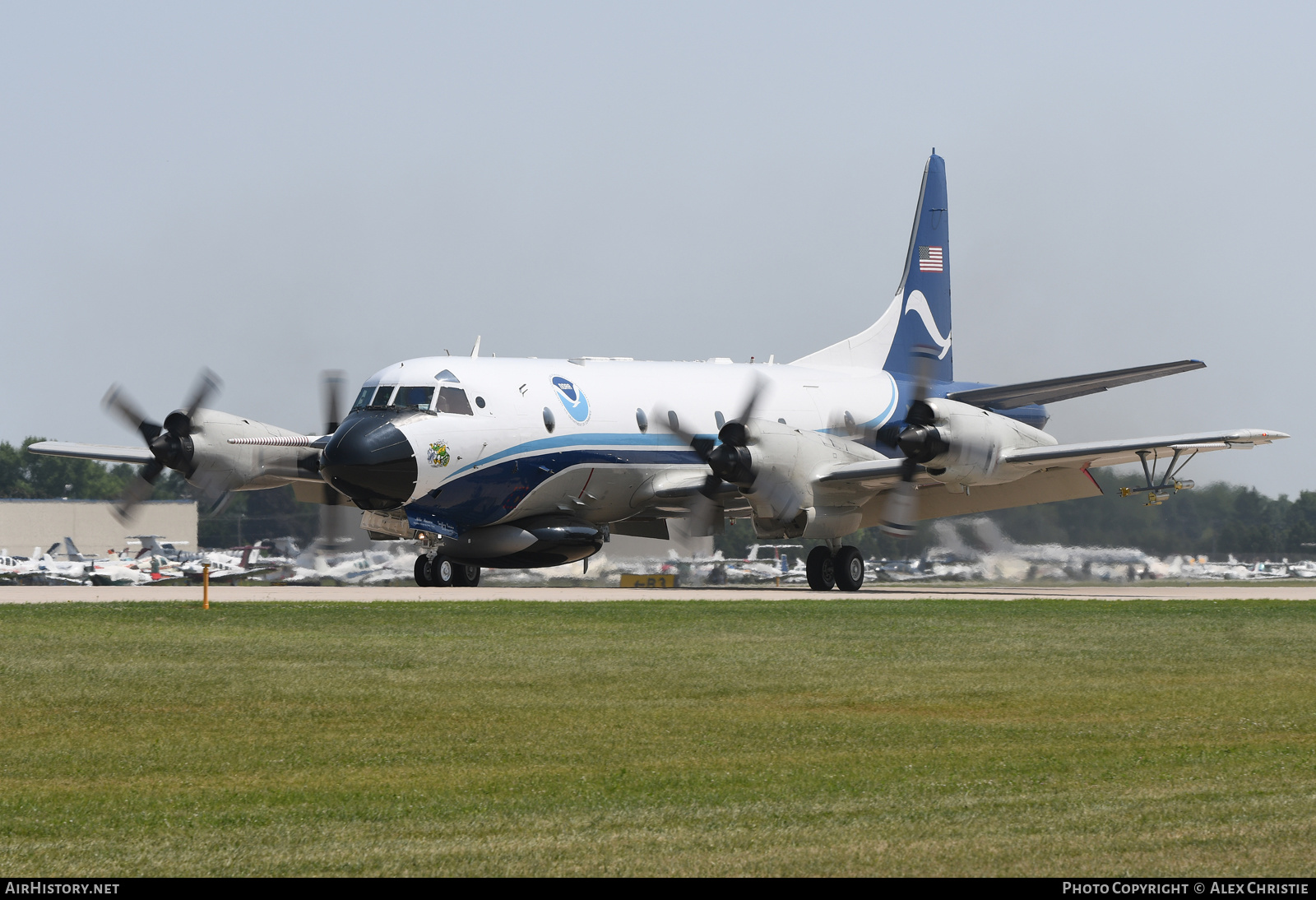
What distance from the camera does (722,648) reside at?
18625 millimetres

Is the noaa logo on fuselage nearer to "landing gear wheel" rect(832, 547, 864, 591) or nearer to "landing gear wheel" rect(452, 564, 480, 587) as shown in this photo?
"landing gear wheel" rect(452, 564, 480, 587)

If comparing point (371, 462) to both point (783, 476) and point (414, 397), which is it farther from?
point (783, 476)

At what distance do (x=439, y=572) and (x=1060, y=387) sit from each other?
1310 cm

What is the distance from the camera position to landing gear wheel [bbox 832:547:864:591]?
32.1 meters

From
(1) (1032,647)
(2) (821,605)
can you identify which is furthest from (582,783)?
(2) (821,605)

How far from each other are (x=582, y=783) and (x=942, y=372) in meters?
29.2

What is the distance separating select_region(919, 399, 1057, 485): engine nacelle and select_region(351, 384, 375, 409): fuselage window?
10.2 meters

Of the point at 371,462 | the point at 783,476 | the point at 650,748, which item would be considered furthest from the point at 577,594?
the point at 650,748

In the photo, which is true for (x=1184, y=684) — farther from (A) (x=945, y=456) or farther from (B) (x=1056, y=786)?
(A) (x=945, y=456)

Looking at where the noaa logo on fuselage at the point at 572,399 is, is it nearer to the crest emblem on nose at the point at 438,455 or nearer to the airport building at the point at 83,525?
the crest emblem on nose at the point at 438,455

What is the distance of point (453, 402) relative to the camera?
27.9 metres

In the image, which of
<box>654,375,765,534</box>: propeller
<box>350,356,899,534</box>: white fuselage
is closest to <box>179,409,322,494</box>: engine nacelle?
<box>350,356,899,534</box>: white fuselage

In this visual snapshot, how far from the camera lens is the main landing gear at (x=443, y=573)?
31297 mm
